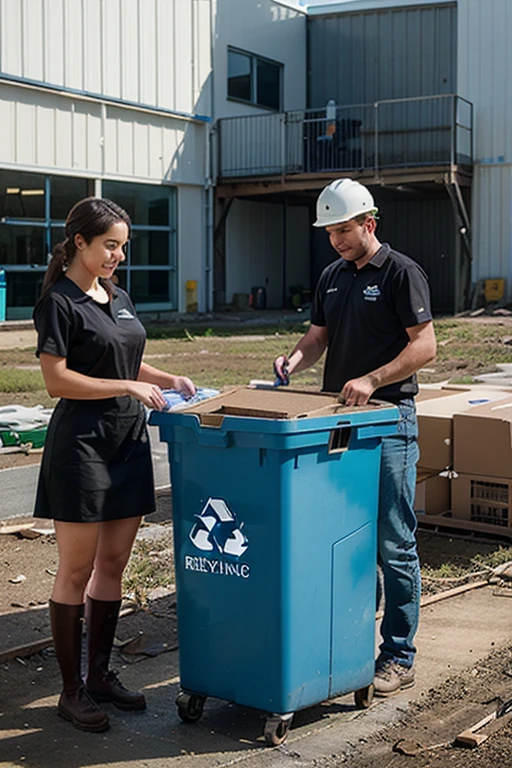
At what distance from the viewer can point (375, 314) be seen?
4.46 m

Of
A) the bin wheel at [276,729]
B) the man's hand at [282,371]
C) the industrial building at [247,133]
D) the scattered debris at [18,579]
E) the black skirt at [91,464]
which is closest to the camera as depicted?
the bin wheel at [276,729]

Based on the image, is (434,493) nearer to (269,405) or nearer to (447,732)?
(447,732)

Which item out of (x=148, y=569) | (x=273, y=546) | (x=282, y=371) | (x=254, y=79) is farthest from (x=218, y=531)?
(x=254, y=79)

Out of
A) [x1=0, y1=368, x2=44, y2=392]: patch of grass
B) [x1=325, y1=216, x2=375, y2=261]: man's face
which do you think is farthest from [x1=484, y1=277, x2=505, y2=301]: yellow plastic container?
[x1=325, y1=216, x2=375, y2=261]: man's face

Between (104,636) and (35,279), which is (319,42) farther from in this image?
(104,636)

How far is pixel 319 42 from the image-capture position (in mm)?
28984

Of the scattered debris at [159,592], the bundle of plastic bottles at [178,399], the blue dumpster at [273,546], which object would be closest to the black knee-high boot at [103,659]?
the blue dumpster at [273,546]

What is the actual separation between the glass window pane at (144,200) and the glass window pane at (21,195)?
6.35 feet

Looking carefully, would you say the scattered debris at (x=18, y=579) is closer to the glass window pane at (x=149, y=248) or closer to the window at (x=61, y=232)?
the window at (x=61, y=232)

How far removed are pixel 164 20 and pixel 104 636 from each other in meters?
21.9

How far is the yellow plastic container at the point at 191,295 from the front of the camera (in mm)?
25812

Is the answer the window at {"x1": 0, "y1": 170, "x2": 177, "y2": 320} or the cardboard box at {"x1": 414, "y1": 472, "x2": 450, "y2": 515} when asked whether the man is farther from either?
the window at {"x1": 0, "y1": 170, "x2": 177, "y2": 320}

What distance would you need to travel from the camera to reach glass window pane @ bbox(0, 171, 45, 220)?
2123 centimetres

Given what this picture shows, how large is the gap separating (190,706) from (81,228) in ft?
6.02
